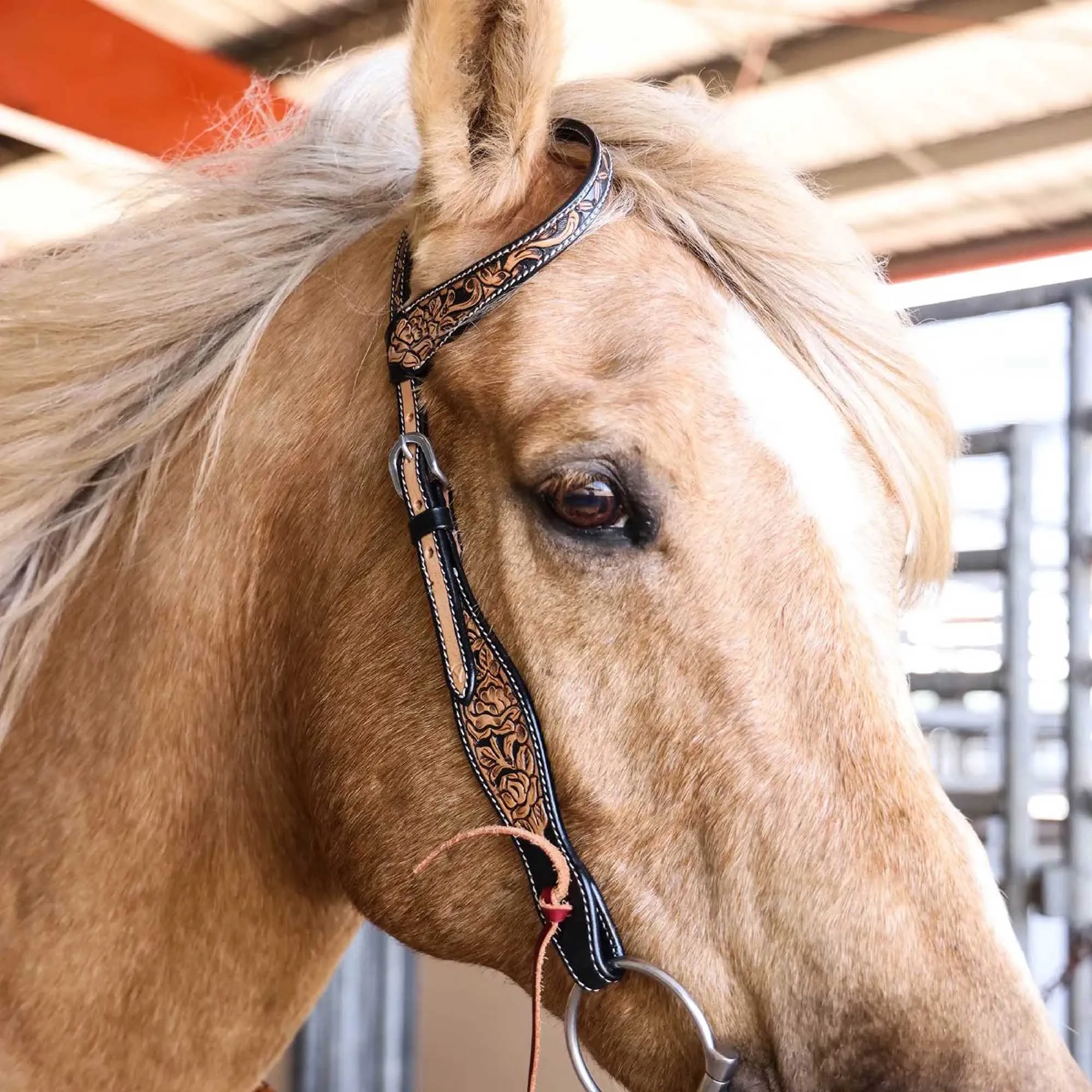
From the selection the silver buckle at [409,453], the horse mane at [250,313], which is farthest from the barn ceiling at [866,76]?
the silver buckle at [409,453]

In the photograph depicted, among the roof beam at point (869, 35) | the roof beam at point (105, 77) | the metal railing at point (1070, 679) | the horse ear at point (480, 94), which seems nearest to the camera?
the horse ear at point (480, 94)

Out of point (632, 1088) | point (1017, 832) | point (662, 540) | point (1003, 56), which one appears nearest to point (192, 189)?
point (662, 540)

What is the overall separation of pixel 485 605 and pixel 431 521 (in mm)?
84

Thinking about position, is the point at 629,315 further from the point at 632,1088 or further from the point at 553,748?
the point at 632,1088

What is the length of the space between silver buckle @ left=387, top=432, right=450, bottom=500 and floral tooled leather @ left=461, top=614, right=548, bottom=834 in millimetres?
133

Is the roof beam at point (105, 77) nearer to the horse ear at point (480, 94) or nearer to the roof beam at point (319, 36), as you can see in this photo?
the roof beam at point (319, 36)

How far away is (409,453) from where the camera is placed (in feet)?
2.98

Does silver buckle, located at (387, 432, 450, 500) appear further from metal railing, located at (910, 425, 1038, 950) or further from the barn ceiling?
the barn ceiling

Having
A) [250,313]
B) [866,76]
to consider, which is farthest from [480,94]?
[866,76]

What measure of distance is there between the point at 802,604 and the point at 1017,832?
1.59 metres

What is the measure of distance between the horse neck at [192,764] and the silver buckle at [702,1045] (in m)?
0.33

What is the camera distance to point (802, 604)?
780 millimetres

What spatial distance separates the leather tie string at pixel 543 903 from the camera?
815mm

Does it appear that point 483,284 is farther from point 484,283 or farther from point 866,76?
point 866,76
